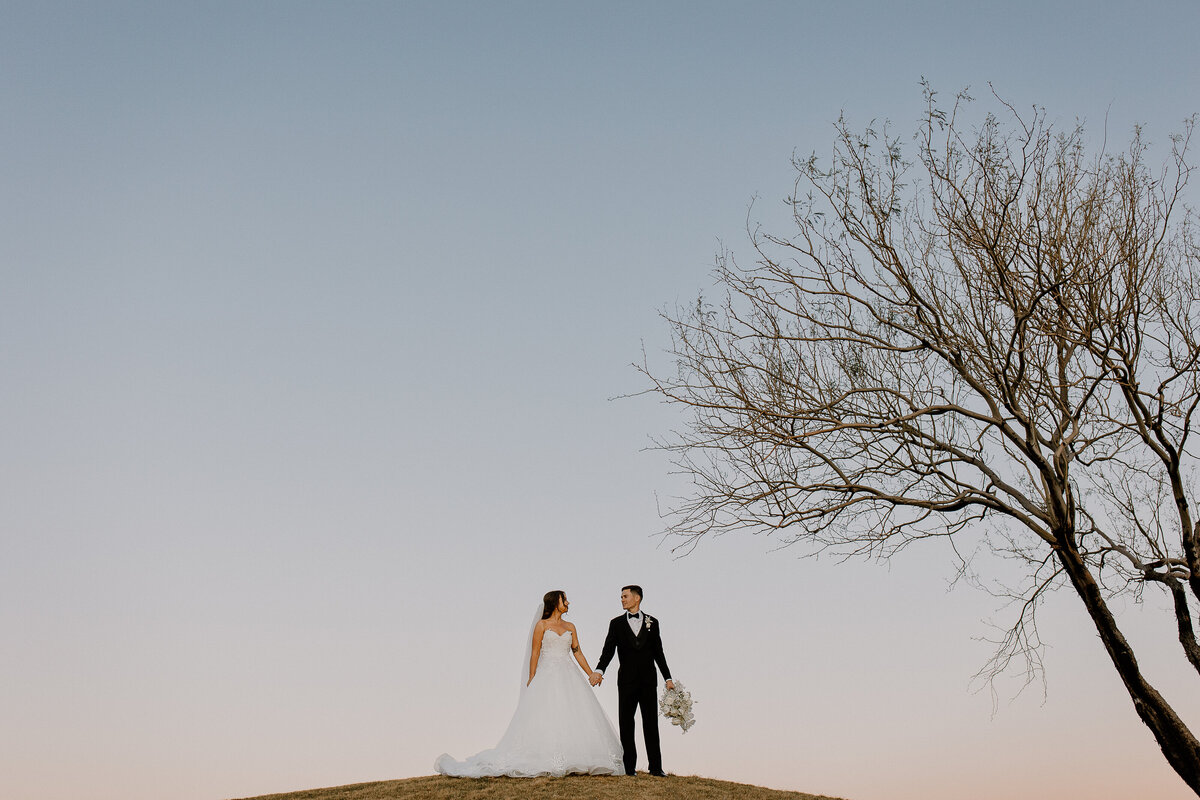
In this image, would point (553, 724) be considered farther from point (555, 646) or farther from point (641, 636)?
point (641, 636)

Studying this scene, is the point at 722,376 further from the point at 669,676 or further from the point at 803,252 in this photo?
the point at 669,676

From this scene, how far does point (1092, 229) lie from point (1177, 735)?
250 inches

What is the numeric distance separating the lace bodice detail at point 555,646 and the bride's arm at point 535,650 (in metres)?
0.05

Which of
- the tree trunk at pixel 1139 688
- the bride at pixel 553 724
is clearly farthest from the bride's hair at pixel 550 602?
the tree trunk at pixel 1139 688

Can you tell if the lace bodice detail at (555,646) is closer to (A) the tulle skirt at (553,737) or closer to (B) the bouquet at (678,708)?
(A) the tulle skirt at (553,737)

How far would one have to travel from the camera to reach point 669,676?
1170 cm

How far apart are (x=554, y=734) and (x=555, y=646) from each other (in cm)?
112

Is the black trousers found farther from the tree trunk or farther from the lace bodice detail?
the tree trunk

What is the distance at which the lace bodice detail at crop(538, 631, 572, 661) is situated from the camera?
1197cm

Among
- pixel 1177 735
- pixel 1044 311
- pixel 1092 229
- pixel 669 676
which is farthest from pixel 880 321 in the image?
pixel 1177 735

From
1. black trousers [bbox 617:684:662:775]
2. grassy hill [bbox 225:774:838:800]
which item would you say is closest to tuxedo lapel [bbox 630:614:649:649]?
black trousers [bbox 617:684:662:775]

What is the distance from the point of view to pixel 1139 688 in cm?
1120

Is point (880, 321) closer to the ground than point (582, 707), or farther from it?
farther from it

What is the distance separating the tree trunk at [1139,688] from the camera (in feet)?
36.3
